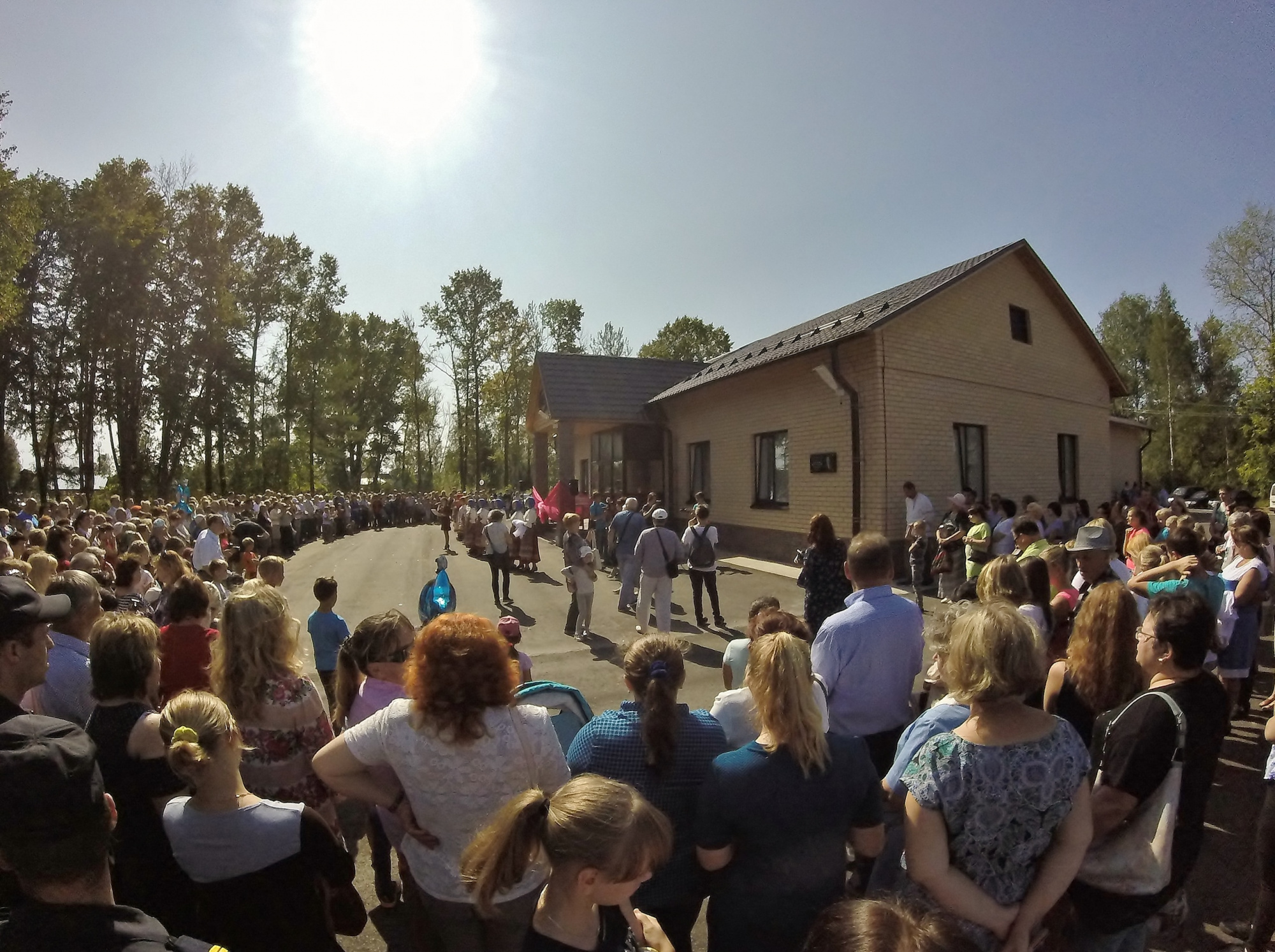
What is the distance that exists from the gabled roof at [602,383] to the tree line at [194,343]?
592 inches

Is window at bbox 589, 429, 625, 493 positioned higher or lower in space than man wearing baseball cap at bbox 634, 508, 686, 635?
higher

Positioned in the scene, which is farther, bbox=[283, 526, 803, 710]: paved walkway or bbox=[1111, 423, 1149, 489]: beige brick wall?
bbox=[1111, 423, 1149, 489]: beige brick wall

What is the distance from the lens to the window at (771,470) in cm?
1669

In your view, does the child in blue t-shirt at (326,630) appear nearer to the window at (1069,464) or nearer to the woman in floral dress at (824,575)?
the woman in floral dress at (824,575)

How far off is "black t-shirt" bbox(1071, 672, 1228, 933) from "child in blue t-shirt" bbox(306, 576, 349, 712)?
17.3 feet

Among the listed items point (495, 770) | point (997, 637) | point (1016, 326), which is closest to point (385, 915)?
point (495, 770)

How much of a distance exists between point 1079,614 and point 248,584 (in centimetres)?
387

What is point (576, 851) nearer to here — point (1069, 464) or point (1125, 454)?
point (1069, 464)

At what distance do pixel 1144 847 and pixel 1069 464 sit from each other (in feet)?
61.6

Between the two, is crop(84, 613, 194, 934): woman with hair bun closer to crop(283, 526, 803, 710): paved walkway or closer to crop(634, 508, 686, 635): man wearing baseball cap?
crop(283, 526, 803, 710): paved walkway

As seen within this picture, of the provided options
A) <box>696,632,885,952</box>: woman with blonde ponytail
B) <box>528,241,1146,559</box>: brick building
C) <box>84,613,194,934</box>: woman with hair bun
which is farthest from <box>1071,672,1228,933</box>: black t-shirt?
<box>528,241,1146,559</box>: brick building

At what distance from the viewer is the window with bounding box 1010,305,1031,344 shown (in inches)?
666

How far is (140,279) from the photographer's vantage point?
29719mm

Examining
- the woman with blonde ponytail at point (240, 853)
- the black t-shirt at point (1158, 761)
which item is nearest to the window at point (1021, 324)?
the black t-shirt at point (1158, 761)
